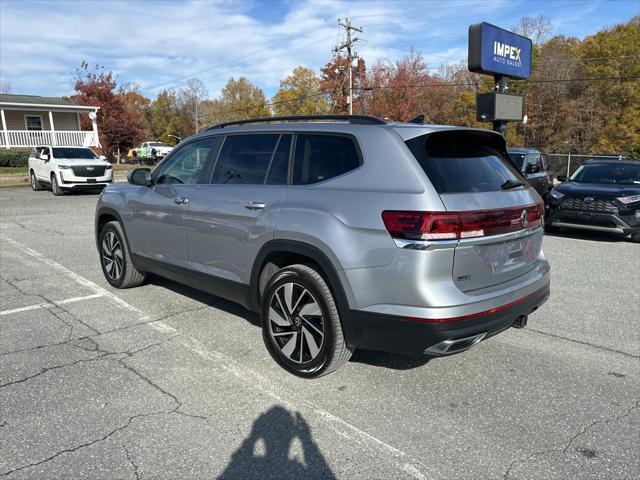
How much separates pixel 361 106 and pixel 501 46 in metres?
33.8

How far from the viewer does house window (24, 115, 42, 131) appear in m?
32.0

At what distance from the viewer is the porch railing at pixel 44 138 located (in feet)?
95.7

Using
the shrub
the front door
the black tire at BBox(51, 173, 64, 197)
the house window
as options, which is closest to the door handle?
the front door

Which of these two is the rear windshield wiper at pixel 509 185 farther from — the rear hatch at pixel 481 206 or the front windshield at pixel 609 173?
the front windshield at pixel 609 173

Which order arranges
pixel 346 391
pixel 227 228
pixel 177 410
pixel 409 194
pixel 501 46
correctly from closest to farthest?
pixel 409 194 < pixel 177 410 < pixel 346 391 < pixel 227 228 < pixel 501 46

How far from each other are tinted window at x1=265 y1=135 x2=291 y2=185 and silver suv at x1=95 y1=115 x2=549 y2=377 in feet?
0.04

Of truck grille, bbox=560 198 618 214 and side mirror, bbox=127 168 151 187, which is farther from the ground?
side mirror, bbox=127 168 151 187

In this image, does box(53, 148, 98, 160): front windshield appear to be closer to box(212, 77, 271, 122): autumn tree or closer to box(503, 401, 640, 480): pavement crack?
box(503, 401, 640, 480): pavement crack

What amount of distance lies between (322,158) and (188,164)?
177 cm

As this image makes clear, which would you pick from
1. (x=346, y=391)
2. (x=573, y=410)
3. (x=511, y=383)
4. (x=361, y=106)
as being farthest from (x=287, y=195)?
(x=361, y=106)

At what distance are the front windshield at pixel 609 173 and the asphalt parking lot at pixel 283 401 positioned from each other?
5969 mm

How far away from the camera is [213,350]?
4.13m

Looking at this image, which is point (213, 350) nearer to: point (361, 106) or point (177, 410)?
point (177, 410)

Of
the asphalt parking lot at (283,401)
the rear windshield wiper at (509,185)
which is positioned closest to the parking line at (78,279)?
the asphalt parking lot at (283,401)
